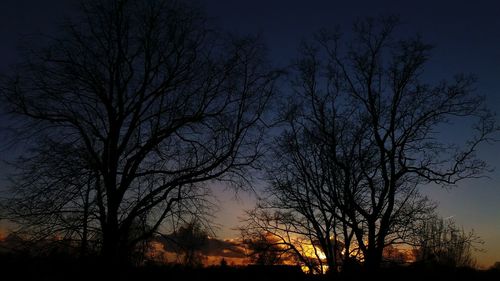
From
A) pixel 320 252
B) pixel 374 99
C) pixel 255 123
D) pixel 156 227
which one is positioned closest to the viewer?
pixel 156 227

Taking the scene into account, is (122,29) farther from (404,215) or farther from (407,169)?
(404,215)

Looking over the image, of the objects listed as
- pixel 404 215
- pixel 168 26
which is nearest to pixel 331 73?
pixel 404 215

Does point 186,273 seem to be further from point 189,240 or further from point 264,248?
point 264,248

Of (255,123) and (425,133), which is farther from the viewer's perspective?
(425,133)

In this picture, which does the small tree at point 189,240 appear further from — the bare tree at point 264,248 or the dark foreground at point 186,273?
the bare tree at point 264,248

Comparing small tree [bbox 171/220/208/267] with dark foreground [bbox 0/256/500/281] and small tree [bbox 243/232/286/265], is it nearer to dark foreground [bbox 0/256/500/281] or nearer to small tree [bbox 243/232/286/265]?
dark foreground [bbox 0/256/500/281]

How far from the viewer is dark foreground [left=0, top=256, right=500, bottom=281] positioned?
9812mm

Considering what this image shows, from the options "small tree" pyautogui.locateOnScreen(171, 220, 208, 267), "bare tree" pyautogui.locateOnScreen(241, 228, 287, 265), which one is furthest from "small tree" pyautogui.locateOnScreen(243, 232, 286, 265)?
"small tree" pyautogui.locateOnScreen(171, 220, 208, 267)

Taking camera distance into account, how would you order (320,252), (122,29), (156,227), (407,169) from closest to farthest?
(156,227), (122,29), (407,169), (320,252)

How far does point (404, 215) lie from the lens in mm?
17094

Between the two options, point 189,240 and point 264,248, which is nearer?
point 189,240

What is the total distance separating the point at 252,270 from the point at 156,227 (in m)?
3.28

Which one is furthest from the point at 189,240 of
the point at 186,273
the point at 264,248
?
the point at 264,248

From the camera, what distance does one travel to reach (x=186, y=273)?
11445mm
